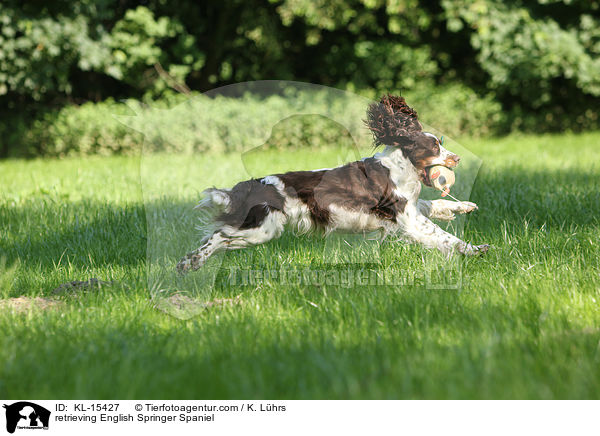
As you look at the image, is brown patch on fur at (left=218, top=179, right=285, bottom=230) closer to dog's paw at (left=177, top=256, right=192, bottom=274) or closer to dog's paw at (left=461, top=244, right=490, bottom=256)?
dog's paw at (left=177, top=256, right=192, bottom=274)

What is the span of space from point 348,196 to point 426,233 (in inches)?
19.5

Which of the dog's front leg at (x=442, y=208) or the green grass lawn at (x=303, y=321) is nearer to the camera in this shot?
the green grass lawn at (x=303, y=321)

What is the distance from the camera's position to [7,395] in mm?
2148

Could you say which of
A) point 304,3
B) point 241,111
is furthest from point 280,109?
point 304,3

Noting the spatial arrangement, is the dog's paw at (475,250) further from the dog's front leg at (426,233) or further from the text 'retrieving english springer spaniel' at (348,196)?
the text 'retrieving english springer spaniel' at (348,196)

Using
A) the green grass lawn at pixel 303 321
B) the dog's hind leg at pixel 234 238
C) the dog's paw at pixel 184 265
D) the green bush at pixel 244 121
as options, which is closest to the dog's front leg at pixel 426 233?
the green grass lawn at pixel 303 321

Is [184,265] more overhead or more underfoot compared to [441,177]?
more underfoot

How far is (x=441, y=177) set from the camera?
10.1 feet

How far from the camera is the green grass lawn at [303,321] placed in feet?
6.97
